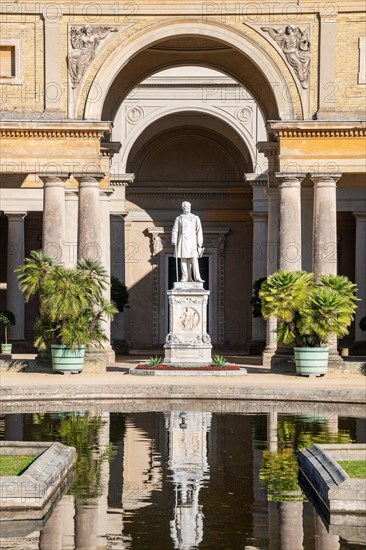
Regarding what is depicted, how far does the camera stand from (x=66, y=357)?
31578 mm

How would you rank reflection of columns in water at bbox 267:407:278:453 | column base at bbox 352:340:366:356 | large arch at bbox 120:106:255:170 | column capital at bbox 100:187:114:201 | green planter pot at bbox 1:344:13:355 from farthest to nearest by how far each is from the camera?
large arch at bbox 120:106:255:170, column base at bbox 352:340:366:356, green planter pot at bbox 1:344:13:355, column capital at bbox 100:187:114:201, reflection of columns in water at bbox 267:407:278:453

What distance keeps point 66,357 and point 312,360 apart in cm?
582

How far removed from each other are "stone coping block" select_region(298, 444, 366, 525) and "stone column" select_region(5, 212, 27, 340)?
3147 centimetres

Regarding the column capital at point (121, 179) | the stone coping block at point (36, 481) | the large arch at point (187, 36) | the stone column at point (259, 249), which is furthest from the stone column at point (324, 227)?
the stone coping block at point (36, 481)

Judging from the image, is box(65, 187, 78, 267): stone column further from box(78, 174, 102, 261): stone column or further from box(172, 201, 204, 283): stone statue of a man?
box(172, 201, 204, 283): stone statue of a man

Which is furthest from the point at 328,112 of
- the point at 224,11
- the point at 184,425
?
the point at 184,425

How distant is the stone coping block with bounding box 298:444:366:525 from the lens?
12812 millimetres

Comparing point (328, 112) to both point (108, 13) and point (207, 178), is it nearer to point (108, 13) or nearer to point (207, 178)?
point (108, 13)

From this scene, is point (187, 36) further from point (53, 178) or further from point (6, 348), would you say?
point (6, 348)

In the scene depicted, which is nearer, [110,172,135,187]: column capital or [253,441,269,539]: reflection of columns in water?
[253,441,269,539]: reflection of columns in water

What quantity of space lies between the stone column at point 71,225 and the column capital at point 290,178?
21.4 feet

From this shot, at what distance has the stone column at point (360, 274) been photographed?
1774 inches

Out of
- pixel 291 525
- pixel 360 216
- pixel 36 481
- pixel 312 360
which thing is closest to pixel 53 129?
pixel 312 360

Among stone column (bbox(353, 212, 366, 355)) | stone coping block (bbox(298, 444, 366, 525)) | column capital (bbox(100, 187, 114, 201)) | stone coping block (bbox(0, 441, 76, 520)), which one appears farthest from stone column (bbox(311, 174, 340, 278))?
stone coping block (bbox(0, 441, 76, 520))
